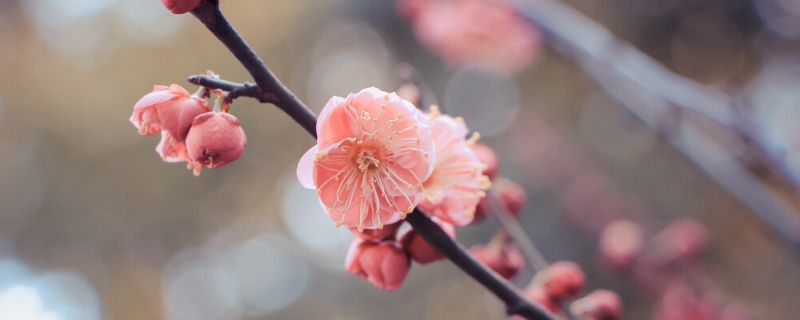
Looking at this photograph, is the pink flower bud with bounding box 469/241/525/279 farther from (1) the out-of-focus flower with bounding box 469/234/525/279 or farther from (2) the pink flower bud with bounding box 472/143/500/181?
(2) the pink flower bud with bounding box 472/143/500/181

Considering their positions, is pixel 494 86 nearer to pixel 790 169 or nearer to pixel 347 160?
pixel 790 169

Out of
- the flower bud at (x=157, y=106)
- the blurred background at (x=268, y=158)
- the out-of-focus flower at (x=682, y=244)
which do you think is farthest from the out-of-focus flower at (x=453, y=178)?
the blurred background at (x=268, y=158)

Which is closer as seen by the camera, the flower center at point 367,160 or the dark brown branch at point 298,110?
the dark brown branch at point 298,110

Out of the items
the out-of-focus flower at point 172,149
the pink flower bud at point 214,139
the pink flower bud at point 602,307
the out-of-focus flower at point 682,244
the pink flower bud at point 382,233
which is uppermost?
the out-of-focus flower at point 172,149

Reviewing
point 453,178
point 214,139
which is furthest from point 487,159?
point 214,139

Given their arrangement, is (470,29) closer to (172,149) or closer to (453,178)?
(453,178)

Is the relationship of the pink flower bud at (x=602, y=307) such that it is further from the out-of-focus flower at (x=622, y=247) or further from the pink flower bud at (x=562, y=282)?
the out-of-focus flower at (x=622, y=247)
